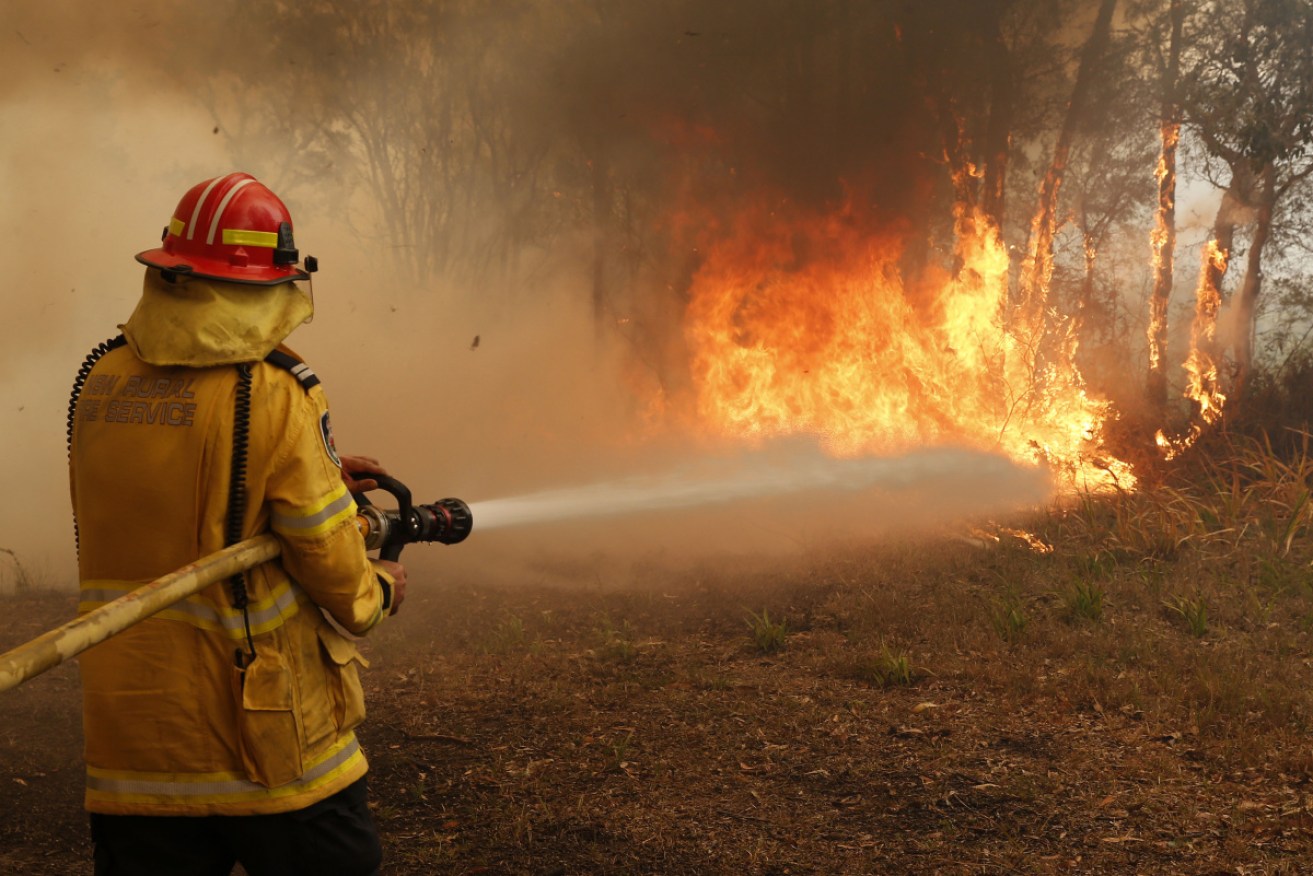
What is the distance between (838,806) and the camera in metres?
4.35

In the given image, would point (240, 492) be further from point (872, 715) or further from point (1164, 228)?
point (1164, 228)

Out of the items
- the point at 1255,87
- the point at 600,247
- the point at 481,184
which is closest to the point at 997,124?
the point at 1255,87

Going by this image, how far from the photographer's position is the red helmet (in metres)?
2.49

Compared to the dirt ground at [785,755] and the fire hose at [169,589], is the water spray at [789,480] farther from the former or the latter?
the fire hose at [169,589]

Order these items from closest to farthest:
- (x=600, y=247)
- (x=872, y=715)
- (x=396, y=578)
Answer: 1. (x=396, y=578)
2. (x=872, y=715)
3. (x=600, y=247)

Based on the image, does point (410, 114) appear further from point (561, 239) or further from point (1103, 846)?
point (1103, 846)

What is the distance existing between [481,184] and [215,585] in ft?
44.1

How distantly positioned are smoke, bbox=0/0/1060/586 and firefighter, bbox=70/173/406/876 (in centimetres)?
677

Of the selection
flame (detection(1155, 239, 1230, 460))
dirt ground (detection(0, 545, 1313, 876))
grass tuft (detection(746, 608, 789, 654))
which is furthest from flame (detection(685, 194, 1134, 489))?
grass tuft (detection(746, 608, 789, 654))

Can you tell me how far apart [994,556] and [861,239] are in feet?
10.7

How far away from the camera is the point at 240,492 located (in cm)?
237

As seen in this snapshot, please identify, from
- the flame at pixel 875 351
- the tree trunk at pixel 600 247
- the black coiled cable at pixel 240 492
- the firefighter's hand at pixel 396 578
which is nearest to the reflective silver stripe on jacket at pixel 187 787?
the black coiled cable at pixel 240 492

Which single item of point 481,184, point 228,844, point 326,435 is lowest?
point 228,844

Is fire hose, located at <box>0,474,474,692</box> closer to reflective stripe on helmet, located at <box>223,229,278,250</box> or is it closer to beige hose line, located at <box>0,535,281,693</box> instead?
beige hose line, located at <box>0,535,281,693</box>
